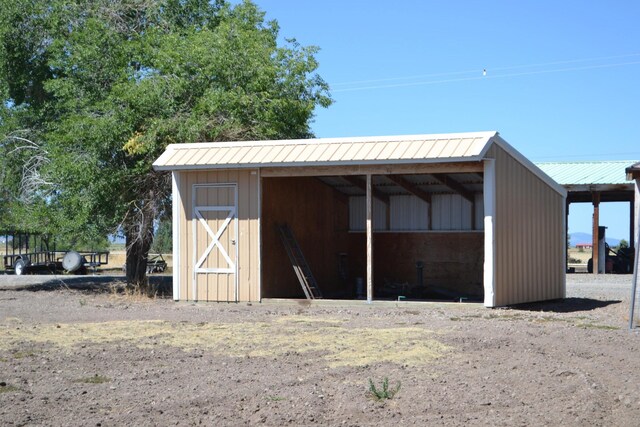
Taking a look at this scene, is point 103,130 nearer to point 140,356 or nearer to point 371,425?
point 140,356

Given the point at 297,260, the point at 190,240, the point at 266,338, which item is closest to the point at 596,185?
the point at 297,260

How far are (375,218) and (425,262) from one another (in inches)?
70.8

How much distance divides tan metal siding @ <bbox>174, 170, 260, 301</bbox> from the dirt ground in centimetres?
172

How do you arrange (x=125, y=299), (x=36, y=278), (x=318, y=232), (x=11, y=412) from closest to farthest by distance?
(x=11, y=412) < (x=125, y=299) < (x=318, y=232) < (x=36, y=278)

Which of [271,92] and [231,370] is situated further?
[271,92]

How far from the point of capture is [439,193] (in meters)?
21.4

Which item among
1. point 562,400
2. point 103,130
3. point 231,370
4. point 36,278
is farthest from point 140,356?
point 36,278

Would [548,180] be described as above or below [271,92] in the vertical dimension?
below

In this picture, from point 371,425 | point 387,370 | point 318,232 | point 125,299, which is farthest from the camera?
point 318,232

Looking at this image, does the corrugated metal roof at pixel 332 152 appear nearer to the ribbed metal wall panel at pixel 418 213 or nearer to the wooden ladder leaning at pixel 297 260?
the wooden ladder leaning at pixel 297 260

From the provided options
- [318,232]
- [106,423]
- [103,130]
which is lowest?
[106,423]

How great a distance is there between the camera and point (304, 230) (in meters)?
19.9

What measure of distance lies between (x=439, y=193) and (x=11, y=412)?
15397 millimetres

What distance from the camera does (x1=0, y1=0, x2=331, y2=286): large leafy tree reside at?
20078mm
